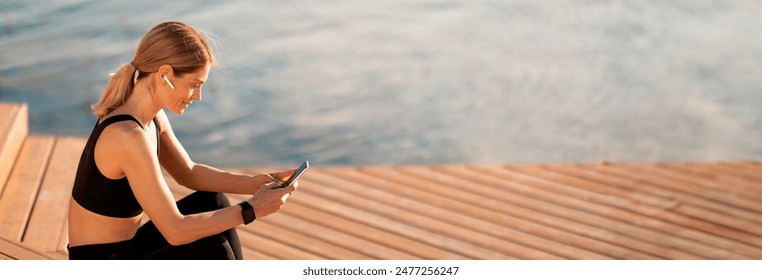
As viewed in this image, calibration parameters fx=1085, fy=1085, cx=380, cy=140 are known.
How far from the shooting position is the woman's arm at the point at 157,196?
1.94m

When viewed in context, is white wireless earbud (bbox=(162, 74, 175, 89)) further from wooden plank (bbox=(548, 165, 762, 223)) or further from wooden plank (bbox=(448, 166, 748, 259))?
wooden plank (bbox=(548, 165, 762, 223))

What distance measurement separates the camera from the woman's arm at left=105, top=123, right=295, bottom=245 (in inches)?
76.2

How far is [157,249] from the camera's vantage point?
2146 millimetres

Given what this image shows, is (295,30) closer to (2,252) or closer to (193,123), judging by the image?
(193,123)

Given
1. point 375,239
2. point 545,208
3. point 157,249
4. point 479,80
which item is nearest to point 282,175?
point 157,249

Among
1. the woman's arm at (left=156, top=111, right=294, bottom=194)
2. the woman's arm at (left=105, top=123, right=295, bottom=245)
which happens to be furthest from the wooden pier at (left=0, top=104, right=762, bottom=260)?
the woman's arm at (left=105, top=123, right=295, bottom=245)

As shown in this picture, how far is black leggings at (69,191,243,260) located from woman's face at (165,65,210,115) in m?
0.27

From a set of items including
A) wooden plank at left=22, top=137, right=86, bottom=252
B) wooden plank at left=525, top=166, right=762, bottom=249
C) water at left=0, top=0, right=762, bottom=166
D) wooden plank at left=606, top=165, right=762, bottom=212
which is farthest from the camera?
water at left=0, top=0, right=762, bottom=166

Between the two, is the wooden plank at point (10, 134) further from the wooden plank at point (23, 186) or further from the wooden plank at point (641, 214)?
the wooden plank at point (641, 214)

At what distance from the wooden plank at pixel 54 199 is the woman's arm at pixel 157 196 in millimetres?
941

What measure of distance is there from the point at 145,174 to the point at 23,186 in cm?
142

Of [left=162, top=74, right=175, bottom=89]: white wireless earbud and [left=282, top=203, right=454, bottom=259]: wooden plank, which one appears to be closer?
[left=162, top=74, right=175, bottom=89]: white wireless earbud

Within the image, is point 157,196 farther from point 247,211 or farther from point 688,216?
point 688,216

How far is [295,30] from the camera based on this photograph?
17.8ft
